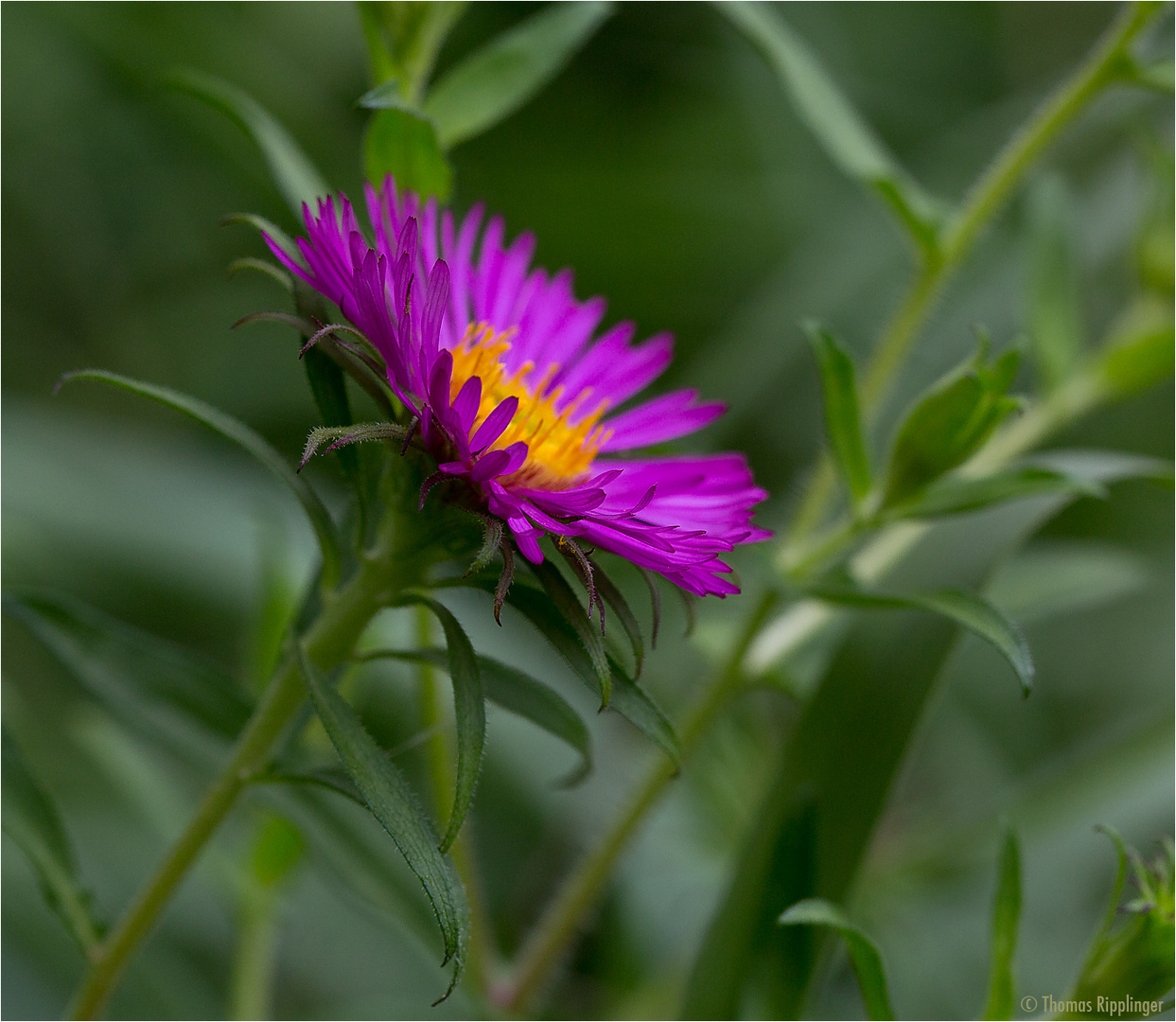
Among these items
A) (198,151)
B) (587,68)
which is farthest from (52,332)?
(587,68)

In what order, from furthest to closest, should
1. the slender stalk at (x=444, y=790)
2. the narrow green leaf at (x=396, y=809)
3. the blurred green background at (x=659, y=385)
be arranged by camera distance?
the blurred green background at (x=659, y=385), the slender stalk at (x=444, y=790), the narrow green leaf at (x=396, y=809)

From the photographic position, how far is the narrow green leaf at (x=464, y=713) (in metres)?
0.37

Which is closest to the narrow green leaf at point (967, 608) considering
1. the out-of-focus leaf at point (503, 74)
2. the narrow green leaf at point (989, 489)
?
the narrow green leaf at point (989, 489)

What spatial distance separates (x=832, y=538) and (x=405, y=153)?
291 mm

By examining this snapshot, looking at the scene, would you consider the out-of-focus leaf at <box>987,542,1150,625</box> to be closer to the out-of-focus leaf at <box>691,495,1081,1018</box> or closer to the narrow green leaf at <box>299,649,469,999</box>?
the out-of-focus leaf at <box>691,495,1081,1018</box>

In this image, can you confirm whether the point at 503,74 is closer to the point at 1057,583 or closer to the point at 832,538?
the point at 832,538

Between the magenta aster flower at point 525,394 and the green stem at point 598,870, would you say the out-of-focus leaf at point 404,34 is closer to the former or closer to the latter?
the magenta aster flower at point 525,394

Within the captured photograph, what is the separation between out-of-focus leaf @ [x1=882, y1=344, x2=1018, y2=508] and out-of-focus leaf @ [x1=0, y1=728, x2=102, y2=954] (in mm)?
416

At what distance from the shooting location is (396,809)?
0.38 metres

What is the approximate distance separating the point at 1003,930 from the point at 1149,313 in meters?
0.47

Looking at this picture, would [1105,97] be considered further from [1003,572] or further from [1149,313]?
[1003,572]

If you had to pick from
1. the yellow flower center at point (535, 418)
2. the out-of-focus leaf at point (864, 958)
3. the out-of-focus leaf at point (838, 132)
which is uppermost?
the out-of-focus leaf at point (838, 132)

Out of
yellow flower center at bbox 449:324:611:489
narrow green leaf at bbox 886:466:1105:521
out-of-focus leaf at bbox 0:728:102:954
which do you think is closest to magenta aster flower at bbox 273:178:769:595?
yellow flower center at bbox 449:324:611:489

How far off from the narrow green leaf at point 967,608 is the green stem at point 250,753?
22 cm
